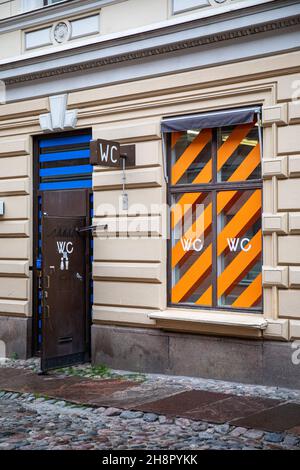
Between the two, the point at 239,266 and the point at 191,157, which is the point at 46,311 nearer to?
the point at 239,266

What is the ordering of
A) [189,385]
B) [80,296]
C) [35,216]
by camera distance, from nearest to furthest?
1. [189,385]
2. [80,296]
3. [35,216]

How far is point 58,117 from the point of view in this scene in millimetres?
10695

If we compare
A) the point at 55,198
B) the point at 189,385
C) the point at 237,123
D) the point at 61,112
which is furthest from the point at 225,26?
the point at 189,385

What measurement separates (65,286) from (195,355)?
2.14 metres

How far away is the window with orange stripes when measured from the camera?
29.5 feet

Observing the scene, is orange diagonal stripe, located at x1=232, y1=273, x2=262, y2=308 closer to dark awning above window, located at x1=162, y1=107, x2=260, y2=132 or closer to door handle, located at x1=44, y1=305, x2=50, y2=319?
dark awning above window, located at x1=162, y1=107, x2=260, y2=132

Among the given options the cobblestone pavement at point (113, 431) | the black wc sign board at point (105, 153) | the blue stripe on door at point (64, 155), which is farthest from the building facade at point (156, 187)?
the cobblestone pavement at point (113, 431)

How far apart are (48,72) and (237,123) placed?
11.2 feet

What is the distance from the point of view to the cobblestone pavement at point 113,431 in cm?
642

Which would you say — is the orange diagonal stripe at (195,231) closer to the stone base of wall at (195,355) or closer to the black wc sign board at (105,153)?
the stone base of wall at (195,355)

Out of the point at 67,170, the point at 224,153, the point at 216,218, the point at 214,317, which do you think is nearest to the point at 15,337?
the point at 67,170

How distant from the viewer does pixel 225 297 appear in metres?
9.23

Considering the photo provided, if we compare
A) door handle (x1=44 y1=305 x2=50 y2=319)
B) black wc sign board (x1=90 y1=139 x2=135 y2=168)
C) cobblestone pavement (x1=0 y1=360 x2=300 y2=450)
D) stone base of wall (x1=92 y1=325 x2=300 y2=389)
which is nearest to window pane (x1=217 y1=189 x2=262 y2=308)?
stone base of wall (x1=92 y1=325 x2=300 y2=389)

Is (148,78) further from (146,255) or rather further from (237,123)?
(146,255)
